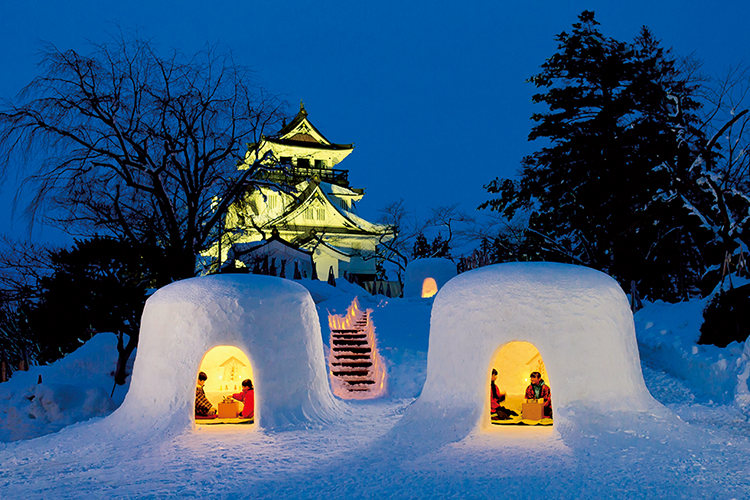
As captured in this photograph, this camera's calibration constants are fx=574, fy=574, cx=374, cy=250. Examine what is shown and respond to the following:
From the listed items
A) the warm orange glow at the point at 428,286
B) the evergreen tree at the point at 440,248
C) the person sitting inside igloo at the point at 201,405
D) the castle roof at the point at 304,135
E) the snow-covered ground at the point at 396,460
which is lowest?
the snow-covered ground at the point at 396,460

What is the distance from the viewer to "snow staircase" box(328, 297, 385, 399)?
521 inches

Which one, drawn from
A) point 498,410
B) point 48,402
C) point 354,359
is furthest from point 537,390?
point 48,402

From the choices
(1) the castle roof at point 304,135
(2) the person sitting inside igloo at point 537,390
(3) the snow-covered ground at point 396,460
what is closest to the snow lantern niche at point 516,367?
(2) the person sitting inside igloo at point 537,390

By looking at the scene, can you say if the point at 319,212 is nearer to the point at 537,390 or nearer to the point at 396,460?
the point at 537,390

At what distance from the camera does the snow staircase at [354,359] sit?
1324cm

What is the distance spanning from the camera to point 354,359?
48.4ft

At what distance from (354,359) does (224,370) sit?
4626 millimetres

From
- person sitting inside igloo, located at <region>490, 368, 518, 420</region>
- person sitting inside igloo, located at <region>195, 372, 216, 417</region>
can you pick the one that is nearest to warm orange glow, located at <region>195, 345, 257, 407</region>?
person sitting inside igloo, located at <region>195, 372, 216, 417</region>

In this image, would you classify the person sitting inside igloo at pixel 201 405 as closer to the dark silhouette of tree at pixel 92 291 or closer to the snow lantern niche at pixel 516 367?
the dark silhouette of tree at pixel 92 291

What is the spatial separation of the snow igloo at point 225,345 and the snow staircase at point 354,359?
3.80 meters

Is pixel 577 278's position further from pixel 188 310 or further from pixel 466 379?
pixel 188 310

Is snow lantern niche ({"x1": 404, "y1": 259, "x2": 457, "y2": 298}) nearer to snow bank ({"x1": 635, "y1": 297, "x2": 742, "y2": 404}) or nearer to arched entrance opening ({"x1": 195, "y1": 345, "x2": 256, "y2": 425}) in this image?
snow bank ({"x1": 635, "y1": 297, "x2": 742, "y2": 404})

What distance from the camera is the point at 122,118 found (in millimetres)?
13203

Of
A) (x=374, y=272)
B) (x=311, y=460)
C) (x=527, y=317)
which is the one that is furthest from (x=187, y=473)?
(x=374, y=272)
